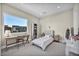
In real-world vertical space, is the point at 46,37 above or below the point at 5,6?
below

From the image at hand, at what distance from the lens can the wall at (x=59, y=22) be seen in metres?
1.98

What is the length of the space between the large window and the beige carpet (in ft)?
1.52

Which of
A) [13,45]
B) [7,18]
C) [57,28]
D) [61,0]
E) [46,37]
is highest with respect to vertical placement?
[61,0]

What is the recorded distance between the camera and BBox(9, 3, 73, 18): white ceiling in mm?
1980

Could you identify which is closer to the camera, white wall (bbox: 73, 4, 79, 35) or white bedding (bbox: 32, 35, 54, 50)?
white wall (bbox: 73, 4, 79, 35)

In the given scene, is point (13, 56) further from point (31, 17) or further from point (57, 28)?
point (57, 28)

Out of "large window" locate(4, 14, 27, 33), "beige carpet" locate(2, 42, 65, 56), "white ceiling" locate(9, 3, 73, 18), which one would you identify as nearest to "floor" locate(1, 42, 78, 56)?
"beige carpet" locate(2, 42, 65, 56)

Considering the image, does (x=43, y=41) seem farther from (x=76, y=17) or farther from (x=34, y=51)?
(x=76, y=17)

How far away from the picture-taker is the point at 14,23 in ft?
6.53

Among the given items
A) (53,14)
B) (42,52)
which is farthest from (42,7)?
(42,52)

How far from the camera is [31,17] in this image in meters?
2.15

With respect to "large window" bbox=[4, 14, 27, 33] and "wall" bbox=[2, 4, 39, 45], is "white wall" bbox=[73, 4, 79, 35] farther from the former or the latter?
"large window" bbox=[4, 14, 27, 33]

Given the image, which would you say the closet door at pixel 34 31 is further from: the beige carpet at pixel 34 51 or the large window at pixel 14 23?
the beige carpet at pixel 34 51

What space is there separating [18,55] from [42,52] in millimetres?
616
